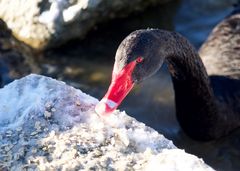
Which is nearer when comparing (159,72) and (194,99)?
(194,99)

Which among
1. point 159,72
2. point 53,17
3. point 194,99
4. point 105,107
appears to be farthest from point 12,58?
point 105,107

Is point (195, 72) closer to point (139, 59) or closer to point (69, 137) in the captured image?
point (139, 59)

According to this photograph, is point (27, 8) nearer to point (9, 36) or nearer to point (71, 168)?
point (9, 36)

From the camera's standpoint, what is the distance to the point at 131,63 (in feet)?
8.89

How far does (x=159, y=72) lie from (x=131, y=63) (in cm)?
180

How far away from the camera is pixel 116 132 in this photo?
2.35 meters

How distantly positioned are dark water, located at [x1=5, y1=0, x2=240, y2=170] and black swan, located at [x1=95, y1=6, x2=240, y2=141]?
0.13 metres

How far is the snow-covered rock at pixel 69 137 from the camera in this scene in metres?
2.19

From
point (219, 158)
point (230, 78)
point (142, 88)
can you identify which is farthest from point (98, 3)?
point (219, 158)

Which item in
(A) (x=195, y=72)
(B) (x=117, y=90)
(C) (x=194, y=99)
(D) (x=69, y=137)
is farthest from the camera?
(C) (x=194, y=99)

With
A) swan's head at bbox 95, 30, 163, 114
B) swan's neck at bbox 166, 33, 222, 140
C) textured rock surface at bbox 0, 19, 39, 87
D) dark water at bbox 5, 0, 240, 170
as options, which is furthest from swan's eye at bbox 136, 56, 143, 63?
textured rock surface at bbox 0, 19, 39, 87

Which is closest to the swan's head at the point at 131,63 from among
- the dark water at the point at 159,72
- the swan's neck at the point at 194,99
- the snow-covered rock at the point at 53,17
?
the swan's neck at the point at 194,99

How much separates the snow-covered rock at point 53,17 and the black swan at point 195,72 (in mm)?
910

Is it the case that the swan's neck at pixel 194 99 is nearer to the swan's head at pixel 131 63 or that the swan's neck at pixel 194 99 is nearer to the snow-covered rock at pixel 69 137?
the swan's head at pixel 131 63
